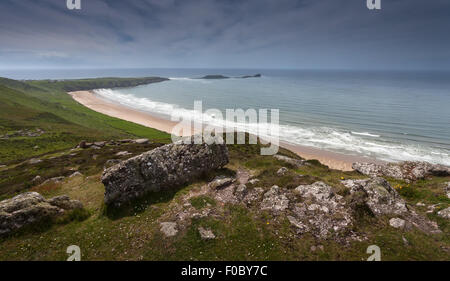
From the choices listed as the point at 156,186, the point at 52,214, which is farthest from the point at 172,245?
the point at 52,214

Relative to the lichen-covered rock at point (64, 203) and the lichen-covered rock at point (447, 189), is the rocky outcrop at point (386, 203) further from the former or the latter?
the lichen-covered rock at point (64, 203)

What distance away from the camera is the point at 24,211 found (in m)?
13.0

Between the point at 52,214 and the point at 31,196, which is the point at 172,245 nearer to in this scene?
the point at 52,214

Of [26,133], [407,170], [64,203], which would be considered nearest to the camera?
[64,203]

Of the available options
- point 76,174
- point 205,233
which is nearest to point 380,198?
point 205,233

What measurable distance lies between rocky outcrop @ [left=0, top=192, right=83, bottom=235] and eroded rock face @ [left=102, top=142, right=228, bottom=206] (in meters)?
3.67

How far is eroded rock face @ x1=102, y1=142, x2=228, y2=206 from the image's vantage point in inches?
611

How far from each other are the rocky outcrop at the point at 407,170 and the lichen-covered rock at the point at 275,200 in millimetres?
17023

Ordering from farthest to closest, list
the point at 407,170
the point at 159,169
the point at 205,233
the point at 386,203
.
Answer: the point at 407,170 < the point at 159,169 < the point at 386,203 < the point at 205,233

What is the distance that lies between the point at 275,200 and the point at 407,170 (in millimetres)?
21520

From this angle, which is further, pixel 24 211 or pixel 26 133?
pixel 26 133

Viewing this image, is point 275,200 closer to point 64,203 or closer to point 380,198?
point 380,198

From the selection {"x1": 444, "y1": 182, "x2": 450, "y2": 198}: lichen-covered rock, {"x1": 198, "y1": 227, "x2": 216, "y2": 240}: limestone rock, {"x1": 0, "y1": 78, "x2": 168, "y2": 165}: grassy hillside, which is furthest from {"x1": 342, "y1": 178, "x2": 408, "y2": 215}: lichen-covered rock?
{"x1": 0, "y1": 78, "x2": 168, "y2": 165}: grassy hillside

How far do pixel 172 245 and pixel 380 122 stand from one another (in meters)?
92.5
